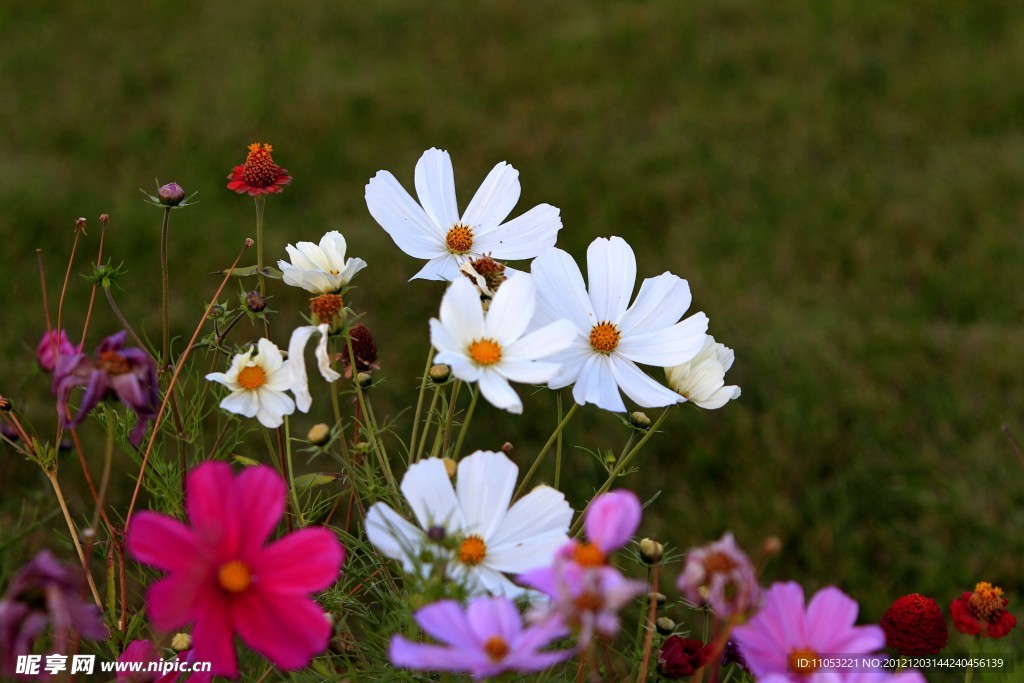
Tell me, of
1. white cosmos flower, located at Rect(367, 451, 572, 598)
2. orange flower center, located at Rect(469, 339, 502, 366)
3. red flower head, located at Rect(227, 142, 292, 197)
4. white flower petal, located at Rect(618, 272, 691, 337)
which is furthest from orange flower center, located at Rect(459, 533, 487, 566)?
red flower head, located at Rect(227, 142, 292, 197)

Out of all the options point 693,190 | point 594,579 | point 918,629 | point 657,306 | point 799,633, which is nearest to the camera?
point 594,579

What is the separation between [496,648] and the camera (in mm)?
439

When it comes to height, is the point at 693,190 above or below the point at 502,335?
above

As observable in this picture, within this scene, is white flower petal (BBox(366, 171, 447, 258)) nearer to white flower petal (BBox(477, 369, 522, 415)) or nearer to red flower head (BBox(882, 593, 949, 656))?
white flower petal (BBox(477, 369, 522, 415))

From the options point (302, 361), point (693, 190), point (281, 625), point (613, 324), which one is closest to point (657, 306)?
point (613, 324)

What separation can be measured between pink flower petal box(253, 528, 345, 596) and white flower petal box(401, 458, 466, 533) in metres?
0.07

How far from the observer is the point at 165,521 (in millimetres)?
457

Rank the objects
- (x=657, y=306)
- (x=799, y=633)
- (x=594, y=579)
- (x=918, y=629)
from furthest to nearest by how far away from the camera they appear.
→ (x=657, y=306) → (x=918, y=629) → (x=799, y=633) → (x=594, y=579)

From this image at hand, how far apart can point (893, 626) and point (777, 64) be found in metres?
3.19

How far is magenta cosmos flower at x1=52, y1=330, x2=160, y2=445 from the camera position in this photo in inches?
20.8

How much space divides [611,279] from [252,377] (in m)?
0.26

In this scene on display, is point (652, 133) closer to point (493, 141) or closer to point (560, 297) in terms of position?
point (493, 141)

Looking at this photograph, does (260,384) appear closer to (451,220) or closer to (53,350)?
(53,350)

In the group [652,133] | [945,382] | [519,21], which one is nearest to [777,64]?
[652,133]
